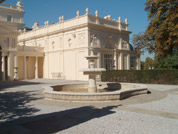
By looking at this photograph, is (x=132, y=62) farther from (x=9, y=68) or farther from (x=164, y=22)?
(x=9, y=68)

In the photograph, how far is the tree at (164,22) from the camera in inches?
691

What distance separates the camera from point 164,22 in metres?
18.1

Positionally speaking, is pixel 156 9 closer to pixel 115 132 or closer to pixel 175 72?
pixel 175 72

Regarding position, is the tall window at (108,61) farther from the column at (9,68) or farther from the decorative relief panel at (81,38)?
the column at (9,68)

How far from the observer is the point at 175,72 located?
1888 centimetres

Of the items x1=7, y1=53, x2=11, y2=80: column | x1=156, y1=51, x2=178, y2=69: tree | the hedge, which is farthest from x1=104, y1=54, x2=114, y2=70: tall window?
x1=7, y1=53, x2=11, y2=80: column

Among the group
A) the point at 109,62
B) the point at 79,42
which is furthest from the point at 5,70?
the point at 109,62

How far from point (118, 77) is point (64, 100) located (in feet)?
47.6

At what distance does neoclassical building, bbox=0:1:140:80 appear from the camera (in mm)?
25906

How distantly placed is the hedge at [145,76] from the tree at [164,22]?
2422mm

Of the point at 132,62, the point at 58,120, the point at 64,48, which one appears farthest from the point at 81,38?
the point at 58,120

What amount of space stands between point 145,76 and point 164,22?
6.12 m

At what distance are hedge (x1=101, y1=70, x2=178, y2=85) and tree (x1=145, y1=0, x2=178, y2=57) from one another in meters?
2.42

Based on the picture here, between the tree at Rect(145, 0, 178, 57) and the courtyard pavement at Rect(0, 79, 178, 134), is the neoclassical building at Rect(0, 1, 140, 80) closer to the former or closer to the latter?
the tree at Rect(145, 0, 178, 57)
